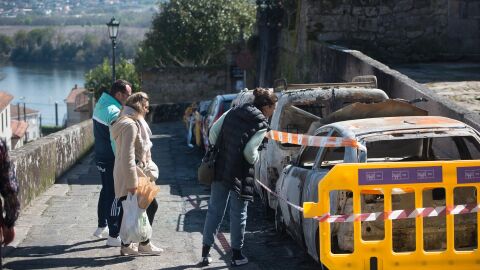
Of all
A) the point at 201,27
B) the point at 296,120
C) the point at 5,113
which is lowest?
the point at 5,113

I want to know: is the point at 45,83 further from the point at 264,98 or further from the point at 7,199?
the point at 7,199

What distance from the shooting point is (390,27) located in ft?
67.3

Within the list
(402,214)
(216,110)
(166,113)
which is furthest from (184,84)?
(402,214)

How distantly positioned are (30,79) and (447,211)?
141m

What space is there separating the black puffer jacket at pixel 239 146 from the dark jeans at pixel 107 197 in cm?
151

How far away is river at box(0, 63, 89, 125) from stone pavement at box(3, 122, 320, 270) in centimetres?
10357

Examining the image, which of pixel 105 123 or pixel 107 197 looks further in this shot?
pixel 107 197

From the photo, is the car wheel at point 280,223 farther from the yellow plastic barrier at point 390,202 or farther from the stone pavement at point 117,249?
the yellow plastic barrier at point 390,202

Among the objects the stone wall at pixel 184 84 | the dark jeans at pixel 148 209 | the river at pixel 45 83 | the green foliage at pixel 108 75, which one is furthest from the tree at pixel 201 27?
the river at pixel 45 83

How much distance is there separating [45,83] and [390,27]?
141 m

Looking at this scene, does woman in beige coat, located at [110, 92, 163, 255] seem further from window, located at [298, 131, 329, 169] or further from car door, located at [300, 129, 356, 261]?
car door, located at [300, 129, 356, 261]

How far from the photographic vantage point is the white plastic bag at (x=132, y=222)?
28.5ft

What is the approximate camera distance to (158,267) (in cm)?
859

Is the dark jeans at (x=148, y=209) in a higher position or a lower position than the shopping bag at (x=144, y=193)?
lower
